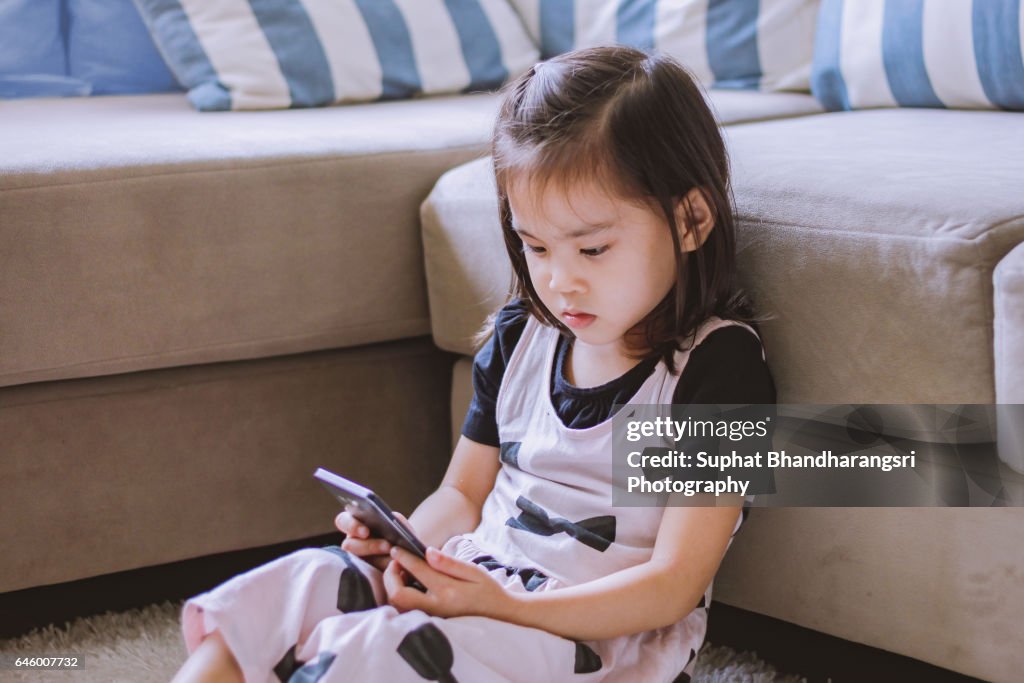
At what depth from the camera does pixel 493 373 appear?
1.02 m

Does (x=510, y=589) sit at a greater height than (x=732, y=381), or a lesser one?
lesser

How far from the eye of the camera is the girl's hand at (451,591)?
2.65ft

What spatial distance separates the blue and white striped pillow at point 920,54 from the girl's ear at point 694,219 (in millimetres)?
582

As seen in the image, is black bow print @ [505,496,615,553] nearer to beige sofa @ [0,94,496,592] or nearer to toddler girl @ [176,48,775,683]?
toddler girl @ [176,48,775,683]

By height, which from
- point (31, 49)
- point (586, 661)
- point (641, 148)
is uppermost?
point (641, 148)

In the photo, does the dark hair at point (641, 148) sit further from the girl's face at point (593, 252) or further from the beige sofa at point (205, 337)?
the beige sofa at point (205, 337)

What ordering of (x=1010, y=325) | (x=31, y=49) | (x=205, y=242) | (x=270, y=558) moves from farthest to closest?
(x=31, y=49) < (x=270, y=558) < (x=205, y=242) < (x=1010, y=325)

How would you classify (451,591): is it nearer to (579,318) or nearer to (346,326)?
(579,318)

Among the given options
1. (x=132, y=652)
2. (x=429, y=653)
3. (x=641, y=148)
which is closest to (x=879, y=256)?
(x=641, y=148)

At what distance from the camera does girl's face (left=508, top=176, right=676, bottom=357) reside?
84 centimetres

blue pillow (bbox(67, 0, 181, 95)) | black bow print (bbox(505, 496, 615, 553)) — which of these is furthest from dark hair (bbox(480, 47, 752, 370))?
blue pillow (bbox(67, 0, 181, 95))

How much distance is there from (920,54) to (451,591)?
913mm

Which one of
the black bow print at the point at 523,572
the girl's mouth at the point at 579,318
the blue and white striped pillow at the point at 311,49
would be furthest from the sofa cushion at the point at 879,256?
the blue and white striped pillow at the point at 311,49

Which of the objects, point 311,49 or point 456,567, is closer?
point 456,567
